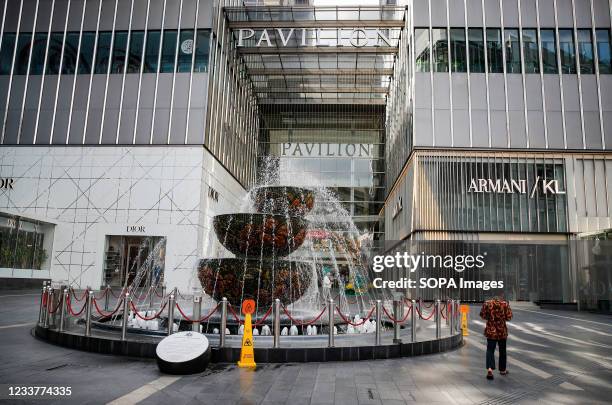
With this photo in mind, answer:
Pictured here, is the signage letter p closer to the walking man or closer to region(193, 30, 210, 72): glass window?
region(193, 30, 210, 72): glass window

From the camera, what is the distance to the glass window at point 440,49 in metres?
26.0

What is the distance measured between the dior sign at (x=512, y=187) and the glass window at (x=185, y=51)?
1836 cm

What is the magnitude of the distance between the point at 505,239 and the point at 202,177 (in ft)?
58.2

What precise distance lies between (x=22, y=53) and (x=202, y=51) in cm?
Answer: 1175

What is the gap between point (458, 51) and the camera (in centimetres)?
2608

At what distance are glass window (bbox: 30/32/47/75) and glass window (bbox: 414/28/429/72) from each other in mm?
23211

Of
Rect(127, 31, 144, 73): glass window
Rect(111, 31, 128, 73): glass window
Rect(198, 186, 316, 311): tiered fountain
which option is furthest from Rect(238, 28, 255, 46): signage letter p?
Rect(198, 186, 316, 311): tiered fountain

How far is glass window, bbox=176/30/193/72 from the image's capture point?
28.4 metres

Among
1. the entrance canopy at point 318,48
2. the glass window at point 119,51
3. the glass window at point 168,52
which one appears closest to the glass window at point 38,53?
the glass window at point 119,51

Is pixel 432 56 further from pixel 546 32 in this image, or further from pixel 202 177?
pixel 202 177

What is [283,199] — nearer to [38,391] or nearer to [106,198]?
[38,391]

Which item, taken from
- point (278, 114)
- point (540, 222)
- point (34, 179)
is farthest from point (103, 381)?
point (278, 114)

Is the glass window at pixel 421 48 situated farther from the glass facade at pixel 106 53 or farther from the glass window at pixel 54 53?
the glass window at pixel 54 53

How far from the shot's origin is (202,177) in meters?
28.0
